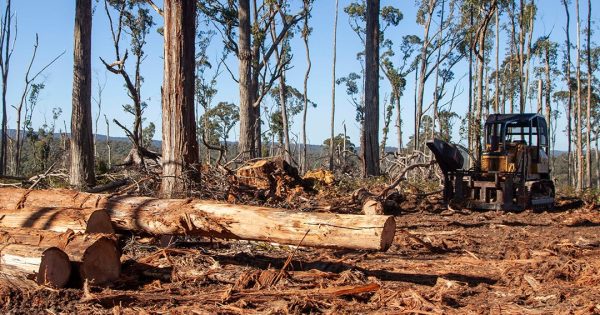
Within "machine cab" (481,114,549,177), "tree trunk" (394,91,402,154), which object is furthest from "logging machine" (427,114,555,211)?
"tree trunk" (394,91,402,154)

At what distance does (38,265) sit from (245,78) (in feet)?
45.8

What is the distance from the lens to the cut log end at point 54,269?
18.6 feet

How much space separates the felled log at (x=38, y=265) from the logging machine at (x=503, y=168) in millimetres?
8605

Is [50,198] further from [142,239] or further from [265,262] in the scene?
[265,262]

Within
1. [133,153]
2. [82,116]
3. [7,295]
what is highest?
[82,116]

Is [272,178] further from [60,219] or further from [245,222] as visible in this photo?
[245,222]

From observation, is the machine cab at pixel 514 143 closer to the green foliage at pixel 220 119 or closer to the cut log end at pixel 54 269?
the cut log end at pixel 54 269

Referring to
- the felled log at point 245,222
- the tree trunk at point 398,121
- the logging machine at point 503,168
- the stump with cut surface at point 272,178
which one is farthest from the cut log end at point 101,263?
the tree trunk at point 398,121

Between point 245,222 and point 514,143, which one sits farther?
point 514,143

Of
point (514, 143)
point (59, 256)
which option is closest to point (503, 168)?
point (514, 143)

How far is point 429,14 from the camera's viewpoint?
128 feet

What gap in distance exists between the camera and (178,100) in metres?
9.64

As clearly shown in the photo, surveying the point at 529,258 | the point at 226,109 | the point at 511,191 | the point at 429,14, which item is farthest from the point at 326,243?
the point at 226,109

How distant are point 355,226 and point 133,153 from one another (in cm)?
994
